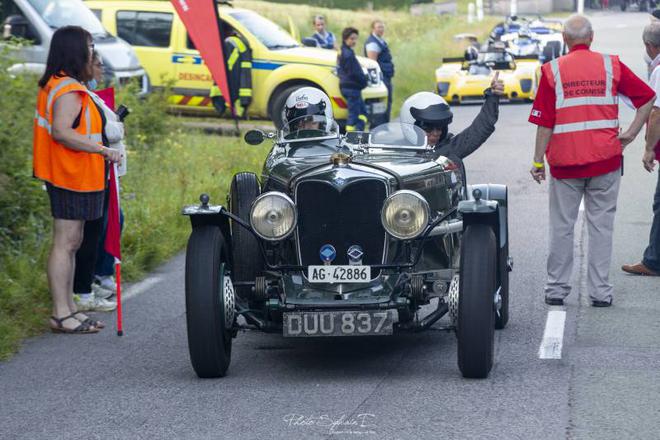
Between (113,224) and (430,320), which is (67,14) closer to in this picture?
(113,224)

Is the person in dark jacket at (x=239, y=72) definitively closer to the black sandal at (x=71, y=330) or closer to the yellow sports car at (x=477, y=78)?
the yellow sports car at (x=477, y=78)

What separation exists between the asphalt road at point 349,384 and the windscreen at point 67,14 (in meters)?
9.87

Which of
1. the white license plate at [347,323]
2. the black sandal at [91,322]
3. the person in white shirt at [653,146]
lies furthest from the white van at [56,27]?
the white license plate at [347,323]

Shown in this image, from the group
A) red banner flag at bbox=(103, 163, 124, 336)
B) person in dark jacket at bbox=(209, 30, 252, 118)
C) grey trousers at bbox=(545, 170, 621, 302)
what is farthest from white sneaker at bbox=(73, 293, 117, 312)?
person in dark jacket at bbox=(209, 30, 252, 118)

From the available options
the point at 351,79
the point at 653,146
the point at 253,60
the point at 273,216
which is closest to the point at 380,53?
the point at 253,60

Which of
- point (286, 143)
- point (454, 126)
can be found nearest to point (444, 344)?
point (286, 143)

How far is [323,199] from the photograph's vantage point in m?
7.46

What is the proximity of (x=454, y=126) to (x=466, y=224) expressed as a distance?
1473 centimetres

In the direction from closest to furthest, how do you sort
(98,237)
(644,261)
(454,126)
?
(98,237) < (644,261) < (454,126)

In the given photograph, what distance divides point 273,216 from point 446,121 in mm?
1887

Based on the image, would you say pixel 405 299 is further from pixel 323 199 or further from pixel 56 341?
pixel 56 341

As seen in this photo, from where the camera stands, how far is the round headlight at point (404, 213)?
7.26 m

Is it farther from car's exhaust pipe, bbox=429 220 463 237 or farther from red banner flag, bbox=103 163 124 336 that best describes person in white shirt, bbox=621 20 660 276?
red banner flag, bbox=103 163 124 336

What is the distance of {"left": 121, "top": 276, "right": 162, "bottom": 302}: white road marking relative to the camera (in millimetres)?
10055
